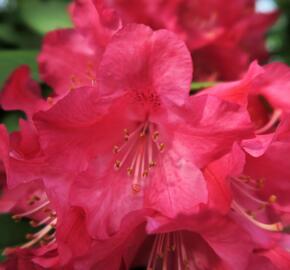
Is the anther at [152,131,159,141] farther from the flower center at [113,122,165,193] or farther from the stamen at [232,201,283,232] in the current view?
the stamen at [232,201,283,232]

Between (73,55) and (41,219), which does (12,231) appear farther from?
(73,55)

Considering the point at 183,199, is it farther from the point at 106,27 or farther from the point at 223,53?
the point at 223,53

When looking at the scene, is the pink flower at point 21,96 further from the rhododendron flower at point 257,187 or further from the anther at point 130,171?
the rhododendron flower at point 257,187

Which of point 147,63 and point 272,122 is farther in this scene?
point 272,122

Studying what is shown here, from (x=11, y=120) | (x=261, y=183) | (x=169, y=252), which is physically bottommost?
(x=169, y=252)

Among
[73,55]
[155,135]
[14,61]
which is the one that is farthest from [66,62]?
[155,135]

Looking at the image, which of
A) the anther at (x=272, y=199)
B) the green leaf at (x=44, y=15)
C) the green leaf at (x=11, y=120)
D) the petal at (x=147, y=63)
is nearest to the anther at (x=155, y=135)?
the petal at (x=147, y=63)

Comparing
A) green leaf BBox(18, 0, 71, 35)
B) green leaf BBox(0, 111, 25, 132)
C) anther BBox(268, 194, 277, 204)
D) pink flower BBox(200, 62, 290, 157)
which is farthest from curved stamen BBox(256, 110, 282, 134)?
green leaf BBox(18, 0, 71, 35)

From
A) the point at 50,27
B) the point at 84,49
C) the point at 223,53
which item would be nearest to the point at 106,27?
the point at 84,49
